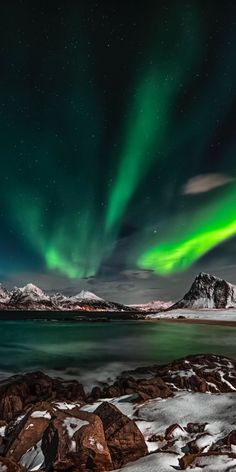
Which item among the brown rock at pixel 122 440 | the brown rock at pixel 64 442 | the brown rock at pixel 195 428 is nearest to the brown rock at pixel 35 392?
the brown rock at pixel 64 442

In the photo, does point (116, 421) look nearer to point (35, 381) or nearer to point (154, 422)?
point (154, 422)

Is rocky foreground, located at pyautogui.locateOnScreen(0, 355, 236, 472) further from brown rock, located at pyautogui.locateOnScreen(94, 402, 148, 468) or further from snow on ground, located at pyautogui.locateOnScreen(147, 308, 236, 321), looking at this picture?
snow on ground, located at pyautogui.locateOnScreen(147, 308, 236, 321)

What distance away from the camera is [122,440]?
854cm

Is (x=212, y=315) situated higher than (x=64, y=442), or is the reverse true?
(x=212, y=315)

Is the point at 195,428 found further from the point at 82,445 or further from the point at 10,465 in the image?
the point at 10,465

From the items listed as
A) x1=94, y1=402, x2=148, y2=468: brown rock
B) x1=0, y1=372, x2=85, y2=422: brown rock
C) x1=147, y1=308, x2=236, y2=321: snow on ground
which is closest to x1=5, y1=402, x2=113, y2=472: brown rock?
x1=94, y1=402, x2=148, y2=468: brown rock

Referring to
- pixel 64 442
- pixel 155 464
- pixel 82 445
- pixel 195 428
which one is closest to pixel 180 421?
pixel 195 428

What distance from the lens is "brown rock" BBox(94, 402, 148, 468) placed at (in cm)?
820

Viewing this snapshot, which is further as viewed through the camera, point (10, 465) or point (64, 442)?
point (64, 442)

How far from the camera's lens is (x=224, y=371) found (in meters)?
23.7

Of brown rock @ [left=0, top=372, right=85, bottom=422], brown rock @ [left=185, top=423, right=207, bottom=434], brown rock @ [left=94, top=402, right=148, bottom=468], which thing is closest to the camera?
brown rock @ [left=94, top=402, right=148, bottom=468]

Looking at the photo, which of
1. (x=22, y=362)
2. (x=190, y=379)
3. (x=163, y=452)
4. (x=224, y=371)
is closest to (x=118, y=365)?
(x=22, y=362)

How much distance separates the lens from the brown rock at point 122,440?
323 inches

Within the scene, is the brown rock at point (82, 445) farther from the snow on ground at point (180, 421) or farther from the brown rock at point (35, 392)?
the brown rock at point (35, 392)
